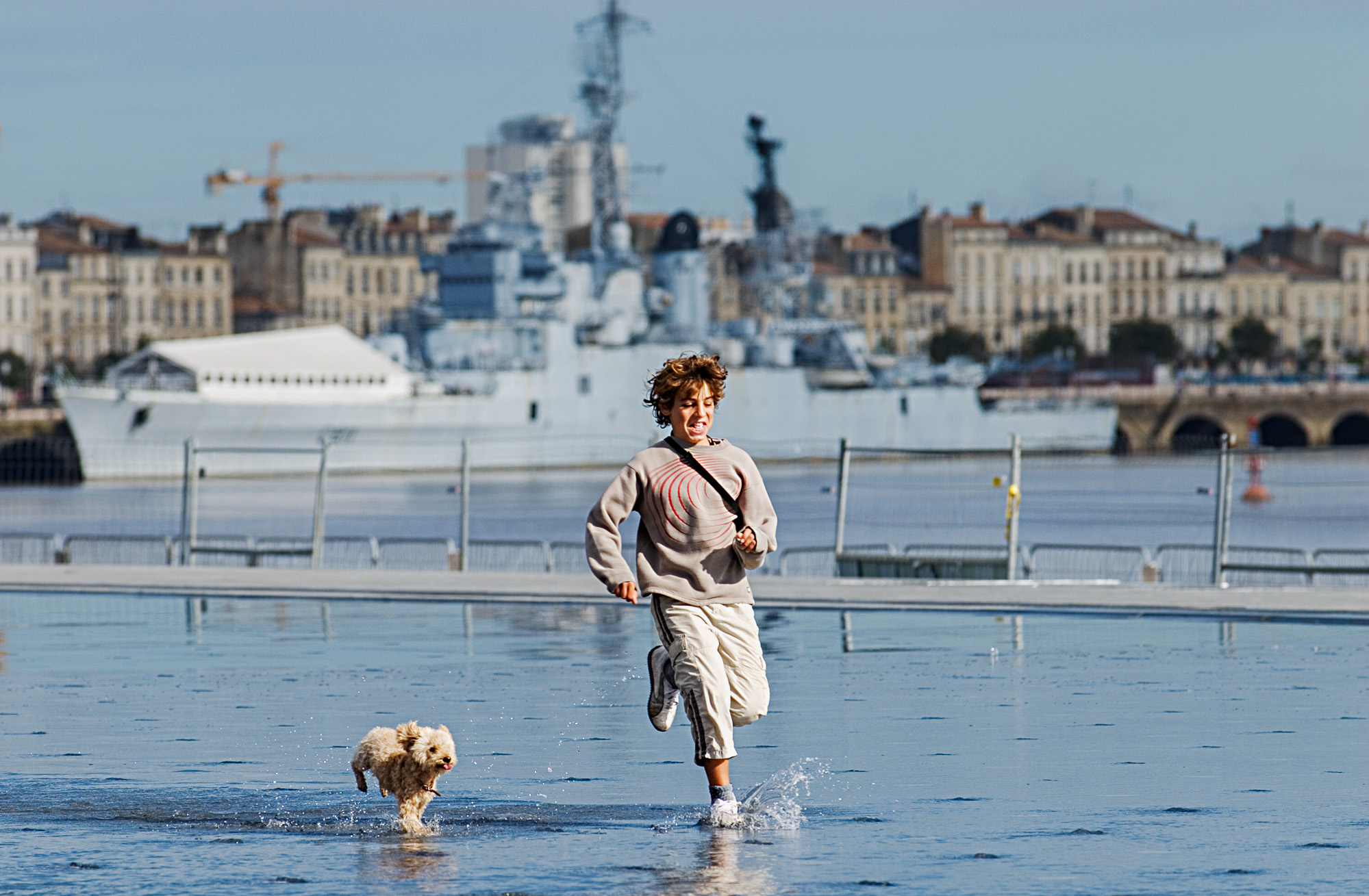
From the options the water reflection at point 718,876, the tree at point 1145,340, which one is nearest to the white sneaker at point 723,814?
the water reflection at point 718,876

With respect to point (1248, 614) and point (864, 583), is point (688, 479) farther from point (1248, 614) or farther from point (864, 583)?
point (864, 583)

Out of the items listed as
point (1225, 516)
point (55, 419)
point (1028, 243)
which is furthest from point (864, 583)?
point (1028, 243)

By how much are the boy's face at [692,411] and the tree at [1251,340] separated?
129 metres

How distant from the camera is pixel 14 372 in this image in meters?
101

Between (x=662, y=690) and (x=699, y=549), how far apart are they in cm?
47

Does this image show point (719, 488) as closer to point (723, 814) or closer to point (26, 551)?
point (723, 814)

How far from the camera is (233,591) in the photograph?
16.6 m

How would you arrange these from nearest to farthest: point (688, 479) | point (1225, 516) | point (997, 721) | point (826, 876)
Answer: point (826, 876) → point (688, 479) → point (997, 721) → point (1225, 516)

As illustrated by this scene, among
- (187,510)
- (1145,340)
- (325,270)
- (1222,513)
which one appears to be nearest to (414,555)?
(187,510)

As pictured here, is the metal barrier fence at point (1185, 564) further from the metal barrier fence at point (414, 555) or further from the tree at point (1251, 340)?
the tree at point (1251, 340)

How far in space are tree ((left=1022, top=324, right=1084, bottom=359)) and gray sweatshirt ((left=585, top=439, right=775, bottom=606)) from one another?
12160cm

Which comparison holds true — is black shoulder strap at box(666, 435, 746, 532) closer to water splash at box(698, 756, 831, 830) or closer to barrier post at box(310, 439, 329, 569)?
water splash at box(698, 756, 831, 830)

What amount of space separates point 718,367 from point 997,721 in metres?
2.90

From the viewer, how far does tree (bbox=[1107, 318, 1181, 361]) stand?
420 feet
